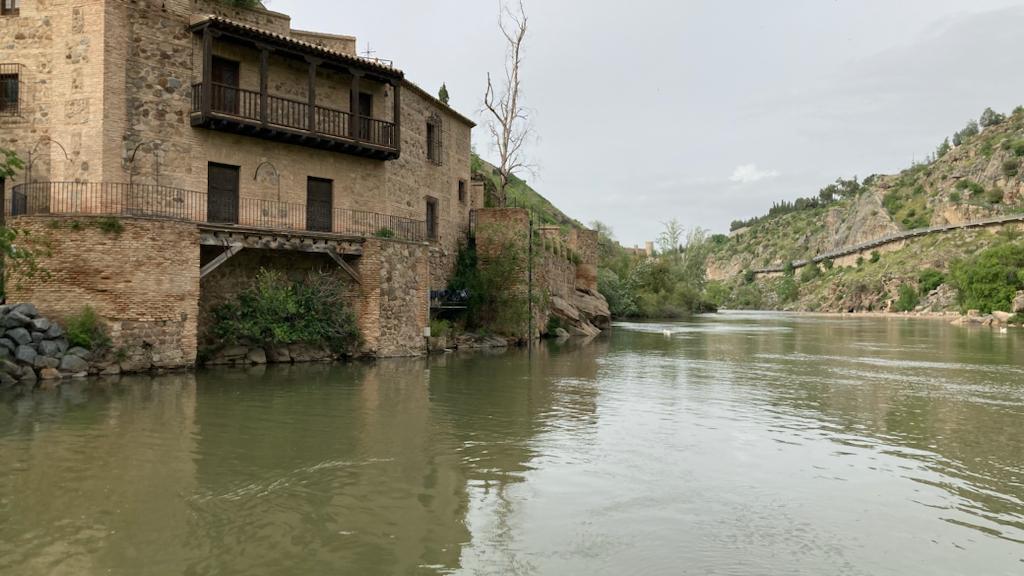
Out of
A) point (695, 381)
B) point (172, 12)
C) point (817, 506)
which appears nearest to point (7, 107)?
point (172, 12)

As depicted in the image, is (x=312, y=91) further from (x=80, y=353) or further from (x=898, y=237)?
(x=898, y=237)

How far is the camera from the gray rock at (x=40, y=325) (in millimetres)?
16219

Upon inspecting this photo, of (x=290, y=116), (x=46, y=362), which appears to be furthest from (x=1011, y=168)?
(x=46, y=362)

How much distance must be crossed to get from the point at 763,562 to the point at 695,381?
1267 cm

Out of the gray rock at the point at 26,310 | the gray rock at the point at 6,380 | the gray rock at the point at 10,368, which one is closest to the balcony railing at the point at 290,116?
the gray rock at the point at 26,310

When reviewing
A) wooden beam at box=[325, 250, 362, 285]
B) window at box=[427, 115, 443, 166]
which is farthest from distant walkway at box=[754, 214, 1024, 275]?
wooden beam at box=[325, 250, 362, 285]

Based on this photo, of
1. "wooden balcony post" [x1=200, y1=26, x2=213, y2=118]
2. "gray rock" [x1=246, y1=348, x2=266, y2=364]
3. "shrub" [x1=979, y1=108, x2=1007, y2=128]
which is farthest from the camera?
"shrub" [x1=979, y1=108, x2=1007, y2=128]

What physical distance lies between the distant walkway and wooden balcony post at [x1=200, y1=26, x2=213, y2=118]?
3129 inches

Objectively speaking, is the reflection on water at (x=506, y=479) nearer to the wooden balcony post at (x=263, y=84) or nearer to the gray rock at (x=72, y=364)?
the gray rock at (x=72, y=364)

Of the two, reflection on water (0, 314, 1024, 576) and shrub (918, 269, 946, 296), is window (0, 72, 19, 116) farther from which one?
shrub (918, 269, 946, 296)

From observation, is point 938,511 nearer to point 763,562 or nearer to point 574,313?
point 763,562

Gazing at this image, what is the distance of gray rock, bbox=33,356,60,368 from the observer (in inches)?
629


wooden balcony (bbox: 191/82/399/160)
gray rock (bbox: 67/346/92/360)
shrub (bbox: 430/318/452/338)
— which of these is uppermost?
wooden balcony (bbox: 191/82/399/160)

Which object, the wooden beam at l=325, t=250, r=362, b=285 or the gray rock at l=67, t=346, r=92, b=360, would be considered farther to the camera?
the wooden beam at l=325, t=250, r=362, b=285
